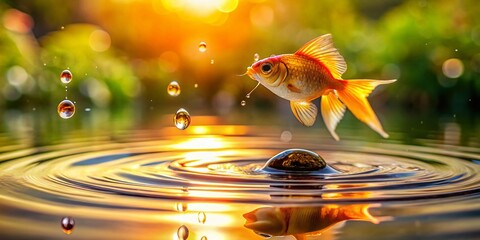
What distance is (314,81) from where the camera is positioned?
3.91m

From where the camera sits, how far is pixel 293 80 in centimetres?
379

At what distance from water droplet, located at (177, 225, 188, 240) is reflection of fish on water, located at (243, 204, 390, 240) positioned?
10.8 inches

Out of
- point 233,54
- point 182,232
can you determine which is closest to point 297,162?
point 182,232

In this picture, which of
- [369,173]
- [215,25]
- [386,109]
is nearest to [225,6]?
[215,25]

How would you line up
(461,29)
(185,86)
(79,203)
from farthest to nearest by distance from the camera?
(185,86) → (461,29) → (79,203)

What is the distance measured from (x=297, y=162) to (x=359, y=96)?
3.94 feet

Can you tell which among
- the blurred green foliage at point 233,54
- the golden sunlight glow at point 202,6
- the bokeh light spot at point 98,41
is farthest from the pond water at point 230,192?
the golden sunlight glow at point 202,6

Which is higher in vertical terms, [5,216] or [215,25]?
[215,25]

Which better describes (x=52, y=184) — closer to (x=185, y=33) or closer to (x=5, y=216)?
(x=5, y=216)

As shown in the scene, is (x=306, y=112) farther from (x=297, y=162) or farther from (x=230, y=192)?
(x=297, y=162)

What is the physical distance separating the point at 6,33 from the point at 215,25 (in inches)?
222

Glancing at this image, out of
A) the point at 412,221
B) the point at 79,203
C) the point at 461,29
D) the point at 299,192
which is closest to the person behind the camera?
the point at 412,221

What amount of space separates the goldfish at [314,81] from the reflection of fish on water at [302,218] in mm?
493

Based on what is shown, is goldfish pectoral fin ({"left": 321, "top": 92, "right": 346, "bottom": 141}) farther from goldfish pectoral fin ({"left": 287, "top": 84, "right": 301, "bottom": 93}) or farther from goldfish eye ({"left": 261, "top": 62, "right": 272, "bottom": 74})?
goldfish eye ({"left": 261, "top": 62, "right": 272, "bottom": 74})
